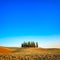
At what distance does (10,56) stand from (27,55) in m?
1.40

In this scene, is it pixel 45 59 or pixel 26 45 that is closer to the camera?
pixel 45 59

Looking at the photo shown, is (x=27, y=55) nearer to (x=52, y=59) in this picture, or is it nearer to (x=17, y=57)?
(x=17, y=57)

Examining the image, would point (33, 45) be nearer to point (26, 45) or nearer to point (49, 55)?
point (26, 45)

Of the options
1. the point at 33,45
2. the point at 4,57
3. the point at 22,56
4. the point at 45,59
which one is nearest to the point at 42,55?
the point at 45,59

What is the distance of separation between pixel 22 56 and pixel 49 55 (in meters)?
2.20

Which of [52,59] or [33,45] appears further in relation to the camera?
[33,45]

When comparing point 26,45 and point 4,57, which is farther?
point 26,45

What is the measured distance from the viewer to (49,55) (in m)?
18.9

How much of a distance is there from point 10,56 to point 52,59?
3.44 m

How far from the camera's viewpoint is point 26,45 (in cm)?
2905

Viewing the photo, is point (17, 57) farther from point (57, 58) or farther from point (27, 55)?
point (57, 58)

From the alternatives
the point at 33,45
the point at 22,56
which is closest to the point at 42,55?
the point at 22,56

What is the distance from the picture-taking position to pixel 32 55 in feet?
62.2

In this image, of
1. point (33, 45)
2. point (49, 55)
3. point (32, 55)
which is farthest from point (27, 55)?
point (33, 45)
